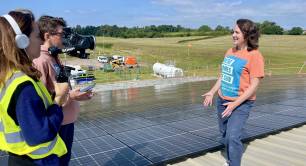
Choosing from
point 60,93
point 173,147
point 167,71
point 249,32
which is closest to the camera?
point 60,93

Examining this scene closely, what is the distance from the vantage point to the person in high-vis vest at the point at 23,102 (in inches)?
77.3

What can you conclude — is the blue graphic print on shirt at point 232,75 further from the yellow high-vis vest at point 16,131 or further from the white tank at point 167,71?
the white tank at point 167,71

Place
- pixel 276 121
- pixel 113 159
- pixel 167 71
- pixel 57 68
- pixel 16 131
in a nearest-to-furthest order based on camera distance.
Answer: pixel 16 131 → pixel 57 68 → pixel 113 159 → pixel 276 121 → pixel 167 71

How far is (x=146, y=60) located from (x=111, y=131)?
131 feet

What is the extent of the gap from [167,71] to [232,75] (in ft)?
72.8

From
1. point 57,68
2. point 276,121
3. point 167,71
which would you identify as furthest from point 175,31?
point 57,68

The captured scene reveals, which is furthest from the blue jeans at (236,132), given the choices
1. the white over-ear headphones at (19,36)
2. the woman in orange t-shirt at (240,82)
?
the white over-ear headphones at (19,36)

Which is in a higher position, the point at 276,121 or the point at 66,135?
the point at 66,135

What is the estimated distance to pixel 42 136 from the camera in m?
2.03

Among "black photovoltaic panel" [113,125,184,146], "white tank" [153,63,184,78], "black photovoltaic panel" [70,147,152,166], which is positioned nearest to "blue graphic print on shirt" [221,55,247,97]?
"black photovoltaic panel" [70,147,152,166]

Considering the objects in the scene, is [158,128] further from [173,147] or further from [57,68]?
[57,68]

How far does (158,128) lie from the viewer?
19.0 ft

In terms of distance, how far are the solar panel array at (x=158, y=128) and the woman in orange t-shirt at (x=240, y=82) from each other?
3.03 ft

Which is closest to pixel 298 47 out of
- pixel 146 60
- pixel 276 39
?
pixel 276 39
